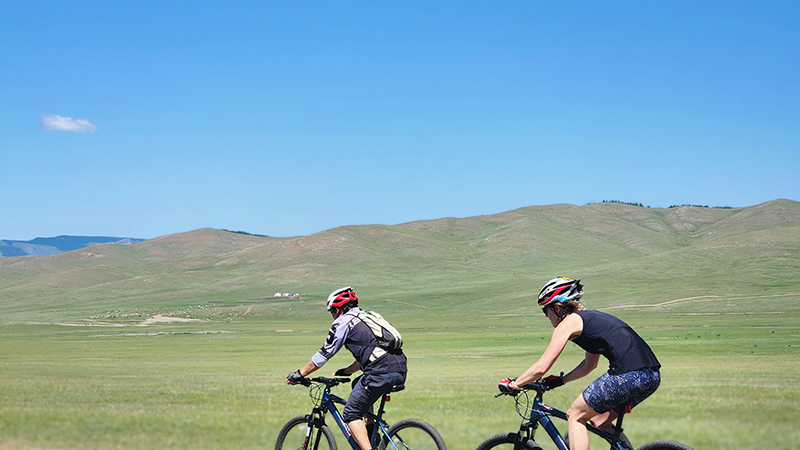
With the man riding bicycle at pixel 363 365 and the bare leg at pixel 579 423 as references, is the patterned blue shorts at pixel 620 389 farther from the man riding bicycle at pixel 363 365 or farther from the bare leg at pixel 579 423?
the man riding bicycle at pixel 363 365

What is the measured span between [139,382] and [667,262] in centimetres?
14861

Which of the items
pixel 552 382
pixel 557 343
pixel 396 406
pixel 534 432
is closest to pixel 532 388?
pixel 552 382

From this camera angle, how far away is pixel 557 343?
22.6ft

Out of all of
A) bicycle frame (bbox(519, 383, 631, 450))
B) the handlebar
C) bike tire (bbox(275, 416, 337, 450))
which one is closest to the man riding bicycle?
bike tire (bbox(275, 416, 337, 450))

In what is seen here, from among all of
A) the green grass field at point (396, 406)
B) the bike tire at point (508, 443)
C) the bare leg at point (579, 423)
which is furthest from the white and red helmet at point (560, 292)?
the green grass field at point (396, 406)

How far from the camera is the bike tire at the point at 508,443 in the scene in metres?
7.34

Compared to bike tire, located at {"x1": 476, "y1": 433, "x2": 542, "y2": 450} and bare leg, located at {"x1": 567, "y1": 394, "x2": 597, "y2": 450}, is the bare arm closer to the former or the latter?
bare leg, located at {"x1": 567, "y1": 394, "x2": 597, "y2": 450}

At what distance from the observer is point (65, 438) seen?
40.8 feet

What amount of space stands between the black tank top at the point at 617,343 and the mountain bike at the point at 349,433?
1878 mm

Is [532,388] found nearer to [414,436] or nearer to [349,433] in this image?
[414,436]

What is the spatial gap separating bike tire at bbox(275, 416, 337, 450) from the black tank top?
10.7 feet

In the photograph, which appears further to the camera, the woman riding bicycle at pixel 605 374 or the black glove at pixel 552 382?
the black glove at pixel 552 382

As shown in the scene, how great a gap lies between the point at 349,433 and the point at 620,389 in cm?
310

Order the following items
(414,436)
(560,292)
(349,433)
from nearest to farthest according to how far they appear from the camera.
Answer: (560,292) < (414,436) < (349,433)
